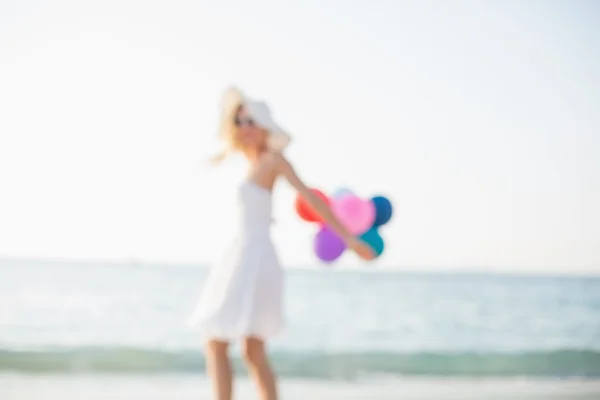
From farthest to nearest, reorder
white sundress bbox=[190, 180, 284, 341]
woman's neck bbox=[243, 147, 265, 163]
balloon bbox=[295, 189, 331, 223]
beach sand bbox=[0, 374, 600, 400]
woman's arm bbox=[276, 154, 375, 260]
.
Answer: beach sand bbox=[0, 374, 600, 400] → balloon bbox=[295, 189, 331, 223] → woman's neck bbox=[243, 147, 265, 163] → woman's arm bbox=[276, 154, 375, 260] → white sundress bbox=[190, 180, 284, 341]

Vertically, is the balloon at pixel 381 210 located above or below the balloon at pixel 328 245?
above


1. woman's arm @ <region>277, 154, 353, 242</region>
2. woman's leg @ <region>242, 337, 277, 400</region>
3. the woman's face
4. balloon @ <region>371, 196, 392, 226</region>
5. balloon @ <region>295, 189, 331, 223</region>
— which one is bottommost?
woman's leg @ <region>242, 337, 277, 400</region>

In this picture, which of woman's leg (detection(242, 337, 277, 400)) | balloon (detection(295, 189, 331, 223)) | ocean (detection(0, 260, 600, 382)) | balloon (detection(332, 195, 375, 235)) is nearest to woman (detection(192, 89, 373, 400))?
woman's leg (detection(242, 337, 277, 400))

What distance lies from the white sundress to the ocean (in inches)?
119

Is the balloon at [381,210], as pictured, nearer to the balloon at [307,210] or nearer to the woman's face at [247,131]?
the balloon at [307,210]

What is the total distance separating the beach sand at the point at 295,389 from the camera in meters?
4.80

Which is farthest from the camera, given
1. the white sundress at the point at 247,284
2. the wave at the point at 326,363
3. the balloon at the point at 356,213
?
the wave at the point at 326,363

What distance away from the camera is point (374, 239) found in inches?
138

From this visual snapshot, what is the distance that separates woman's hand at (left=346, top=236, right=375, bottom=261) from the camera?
3.15m

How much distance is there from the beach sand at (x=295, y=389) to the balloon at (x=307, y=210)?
5.39 feet

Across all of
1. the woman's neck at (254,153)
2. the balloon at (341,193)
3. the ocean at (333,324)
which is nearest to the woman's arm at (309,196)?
the woman's neck at (254,153)

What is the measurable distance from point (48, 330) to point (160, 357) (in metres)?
4.23

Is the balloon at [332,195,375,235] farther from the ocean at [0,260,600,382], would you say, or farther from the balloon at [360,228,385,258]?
the ocean at [0,260,600,382]

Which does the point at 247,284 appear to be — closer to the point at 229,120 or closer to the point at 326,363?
the point at 229,120
